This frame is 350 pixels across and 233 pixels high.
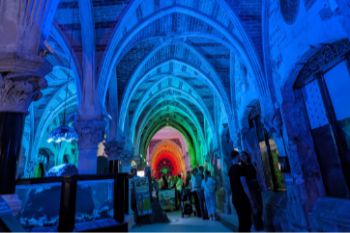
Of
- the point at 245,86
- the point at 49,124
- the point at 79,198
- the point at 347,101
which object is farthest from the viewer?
the point at 49,124

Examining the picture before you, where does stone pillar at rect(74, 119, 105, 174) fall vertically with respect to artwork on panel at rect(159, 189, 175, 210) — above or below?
A: above

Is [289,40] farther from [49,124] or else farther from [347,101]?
[49,124]

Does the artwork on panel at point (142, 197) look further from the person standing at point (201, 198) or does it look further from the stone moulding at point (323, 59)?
the stone moulding at point (323, 59)

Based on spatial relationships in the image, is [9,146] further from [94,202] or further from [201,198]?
[201,198]

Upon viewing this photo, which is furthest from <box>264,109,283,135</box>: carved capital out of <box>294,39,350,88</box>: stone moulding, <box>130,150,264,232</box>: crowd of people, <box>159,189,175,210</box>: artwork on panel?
<box>159,189,175,210</box>: artwork on panel

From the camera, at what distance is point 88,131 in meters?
5.68

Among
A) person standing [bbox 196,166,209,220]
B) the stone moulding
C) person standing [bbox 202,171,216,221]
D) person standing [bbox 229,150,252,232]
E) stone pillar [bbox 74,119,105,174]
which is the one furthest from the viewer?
person standing [bbox 196,166,209,220]

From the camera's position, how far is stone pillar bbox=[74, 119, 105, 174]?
5660 millimetres

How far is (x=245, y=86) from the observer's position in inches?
297

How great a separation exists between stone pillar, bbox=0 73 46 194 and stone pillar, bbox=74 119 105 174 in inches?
121

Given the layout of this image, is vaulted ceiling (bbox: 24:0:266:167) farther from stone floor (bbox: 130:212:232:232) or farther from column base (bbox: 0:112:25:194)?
stone floor (bbox: 130:212:232:232)

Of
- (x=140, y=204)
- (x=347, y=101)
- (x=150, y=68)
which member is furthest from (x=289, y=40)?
(x=150, y=68)

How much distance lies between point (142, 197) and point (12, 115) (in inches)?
192

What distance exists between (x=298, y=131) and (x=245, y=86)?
3191mm
